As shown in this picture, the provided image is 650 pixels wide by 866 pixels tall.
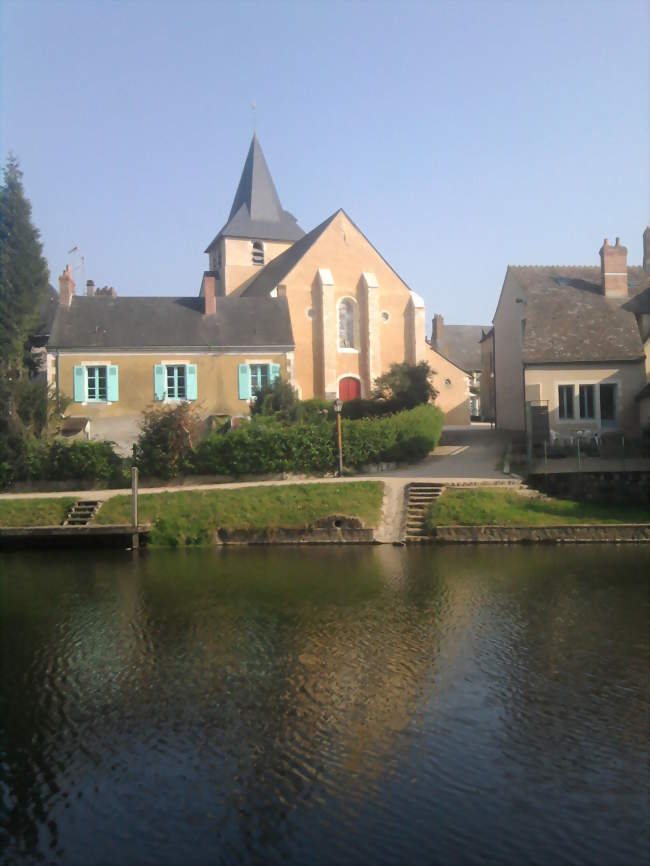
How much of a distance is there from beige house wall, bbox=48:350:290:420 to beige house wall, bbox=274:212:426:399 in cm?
679

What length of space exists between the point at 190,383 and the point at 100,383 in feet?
10.5

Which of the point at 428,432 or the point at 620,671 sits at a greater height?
the point at 428,432

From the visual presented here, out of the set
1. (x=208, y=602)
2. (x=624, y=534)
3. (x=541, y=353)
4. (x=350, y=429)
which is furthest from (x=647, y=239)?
(x=208, y=602)

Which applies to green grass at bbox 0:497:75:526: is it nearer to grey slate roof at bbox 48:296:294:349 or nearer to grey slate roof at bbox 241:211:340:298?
grey slate roof at bbox 48:296:294:349

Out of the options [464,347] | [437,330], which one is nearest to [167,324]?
[437,330]

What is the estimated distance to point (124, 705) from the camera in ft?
29.5

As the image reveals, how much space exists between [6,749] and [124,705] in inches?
54.6

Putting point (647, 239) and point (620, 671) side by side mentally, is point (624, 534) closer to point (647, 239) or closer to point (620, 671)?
point (620, 671)

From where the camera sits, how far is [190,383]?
1206 inches

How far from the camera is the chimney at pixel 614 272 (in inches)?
1161

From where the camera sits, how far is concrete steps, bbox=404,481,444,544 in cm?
2003

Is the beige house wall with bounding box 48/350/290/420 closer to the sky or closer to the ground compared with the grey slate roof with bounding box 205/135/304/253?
closer to the ground

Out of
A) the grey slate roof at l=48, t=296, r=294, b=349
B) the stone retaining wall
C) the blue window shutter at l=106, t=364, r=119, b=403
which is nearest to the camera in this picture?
the stone retaining wall

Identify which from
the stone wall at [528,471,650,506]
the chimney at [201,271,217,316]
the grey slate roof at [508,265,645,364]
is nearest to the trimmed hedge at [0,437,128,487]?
the chimney at [201,271,217,316]
